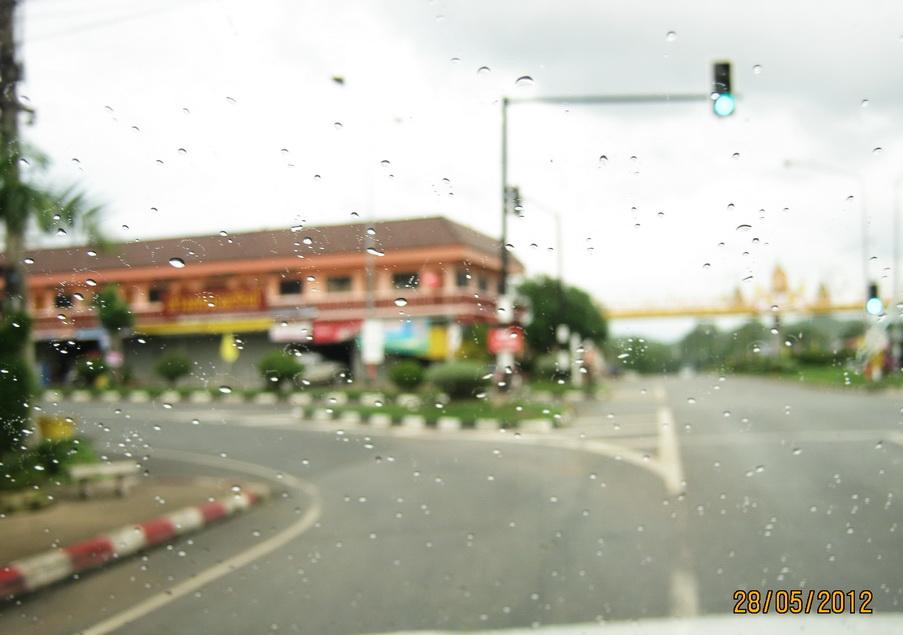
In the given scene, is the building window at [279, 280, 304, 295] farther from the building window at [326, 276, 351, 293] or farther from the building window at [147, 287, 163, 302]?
the building window at [147, 287, 163, 302]

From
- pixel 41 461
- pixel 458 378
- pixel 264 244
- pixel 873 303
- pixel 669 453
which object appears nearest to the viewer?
pixel 264 244

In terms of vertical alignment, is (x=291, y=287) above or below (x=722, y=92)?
below

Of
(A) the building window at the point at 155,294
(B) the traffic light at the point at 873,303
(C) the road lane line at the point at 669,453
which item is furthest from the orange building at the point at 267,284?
(C) the road lane line at the point at 669,453

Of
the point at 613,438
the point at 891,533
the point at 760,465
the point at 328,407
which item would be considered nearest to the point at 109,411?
the point at 328,407

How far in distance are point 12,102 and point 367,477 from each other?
157 inches

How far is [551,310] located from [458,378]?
0.60 meters

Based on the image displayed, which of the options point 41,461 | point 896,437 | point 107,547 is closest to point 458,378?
point 41,461

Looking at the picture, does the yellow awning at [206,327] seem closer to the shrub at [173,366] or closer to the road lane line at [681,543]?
the shrub at [173,366]

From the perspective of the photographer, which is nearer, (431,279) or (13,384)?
(431,279)

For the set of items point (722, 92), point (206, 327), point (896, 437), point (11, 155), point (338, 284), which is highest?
point (722, 92)

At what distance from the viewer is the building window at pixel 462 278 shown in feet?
13.2

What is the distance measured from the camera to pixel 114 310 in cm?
425

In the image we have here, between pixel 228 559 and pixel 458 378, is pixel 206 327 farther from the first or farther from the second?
pixel 228 559

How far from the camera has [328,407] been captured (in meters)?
5.07
